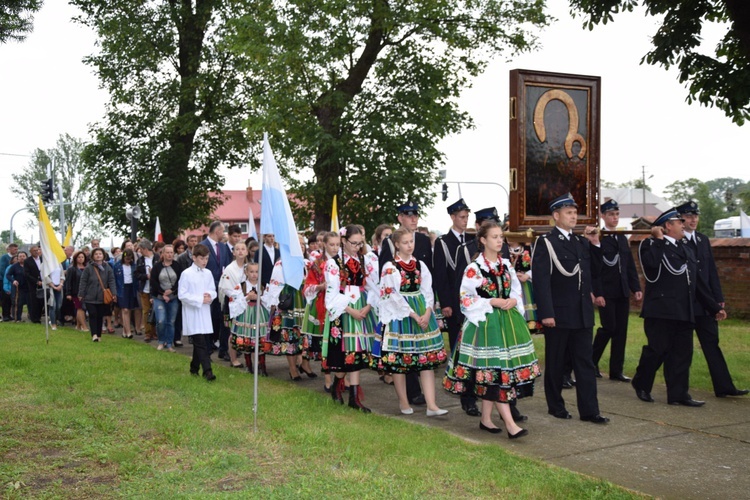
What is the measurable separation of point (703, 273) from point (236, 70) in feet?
71.6

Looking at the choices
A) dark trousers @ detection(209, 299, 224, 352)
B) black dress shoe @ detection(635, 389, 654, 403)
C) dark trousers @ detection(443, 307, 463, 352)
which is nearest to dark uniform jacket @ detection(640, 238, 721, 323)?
black dress shoe @ detection(635, 389, 654, 403)

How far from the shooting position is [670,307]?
9.05 m

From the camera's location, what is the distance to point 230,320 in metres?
11.9

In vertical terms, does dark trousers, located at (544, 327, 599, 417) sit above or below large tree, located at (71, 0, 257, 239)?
below

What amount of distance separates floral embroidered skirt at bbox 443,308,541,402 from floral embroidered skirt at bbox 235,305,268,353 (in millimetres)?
4232

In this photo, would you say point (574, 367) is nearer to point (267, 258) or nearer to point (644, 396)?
point (644, 396)

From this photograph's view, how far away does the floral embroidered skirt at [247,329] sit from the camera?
1127 centimetres

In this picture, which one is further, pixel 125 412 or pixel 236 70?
pixel 236 70

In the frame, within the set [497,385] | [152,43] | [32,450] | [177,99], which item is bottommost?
[32,450]

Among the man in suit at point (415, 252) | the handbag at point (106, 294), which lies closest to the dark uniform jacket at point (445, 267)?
the man in suit at point (415, 252)

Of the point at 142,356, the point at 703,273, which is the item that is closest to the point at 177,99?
the point at 142,356

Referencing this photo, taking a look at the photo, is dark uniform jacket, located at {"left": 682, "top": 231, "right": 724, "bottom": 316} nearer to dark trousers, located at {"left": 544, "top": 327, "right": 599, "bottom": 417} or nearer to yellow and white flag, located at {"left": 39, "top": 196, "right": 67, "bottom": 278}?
dark trousers, located at {"left": 544, "top": 327, "right": 599, "bottom": 417}

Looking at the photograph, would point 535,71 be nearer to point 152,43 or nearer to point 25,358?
point 25,358

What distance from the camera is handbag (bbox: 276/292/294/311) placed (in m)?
10.8
